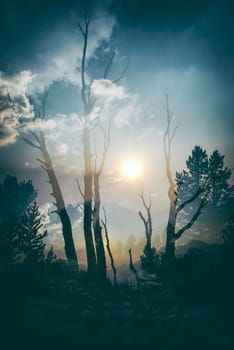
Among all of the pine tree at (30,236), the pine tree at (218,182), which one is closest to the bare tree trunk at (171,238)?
the pine tree at (30,236)

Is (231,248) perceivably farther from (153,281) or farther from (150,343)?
(150,343)

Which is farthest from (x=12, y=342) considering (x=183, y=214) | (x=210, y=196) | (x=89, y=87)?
(x=183, y=214)

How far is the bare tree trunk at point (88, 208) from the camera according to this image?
9943 mm

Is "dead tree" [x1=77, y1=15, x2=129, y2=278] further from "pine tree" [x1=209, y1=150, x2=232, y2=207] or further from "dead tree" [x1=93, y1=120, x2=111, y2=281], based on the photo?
"pine tree" [x1=209, y1=150, x2=232, y2=207]

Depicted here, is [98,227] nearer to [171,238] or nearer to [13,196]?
[171,238]

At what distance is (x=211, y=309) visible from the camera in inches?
283

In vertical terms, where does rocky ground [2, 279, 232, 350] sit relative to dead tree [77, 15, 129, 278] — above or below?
below

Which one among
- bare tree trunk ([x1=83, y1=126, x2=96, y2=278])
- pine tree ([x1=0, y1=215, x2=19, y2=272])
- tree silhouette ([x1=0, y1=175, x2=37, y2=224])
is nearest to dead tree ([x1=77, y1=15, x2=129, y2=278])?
bare tree trunk ([x1=83, y1=126, x2=96, y2=278])

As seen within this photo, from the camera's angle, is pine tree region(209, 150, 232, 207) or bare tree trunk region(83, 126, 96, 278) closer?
bare tree trunk region(83, 126, 96, 278)

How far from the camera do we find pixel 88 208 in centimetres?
1092

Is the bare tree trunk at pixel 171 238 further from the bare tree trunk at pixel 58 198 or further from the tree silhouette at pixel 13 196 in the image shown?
the tree silhouette at pixel 13 196

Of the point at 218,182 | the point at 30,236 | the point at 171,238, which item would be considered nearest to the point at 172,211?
the point at 171,238

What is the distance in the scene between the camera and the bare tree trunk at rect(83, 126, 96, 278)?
32.6ft

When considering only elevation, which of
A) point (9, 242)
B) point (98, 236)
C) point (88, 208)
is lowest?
point (98, 236)
